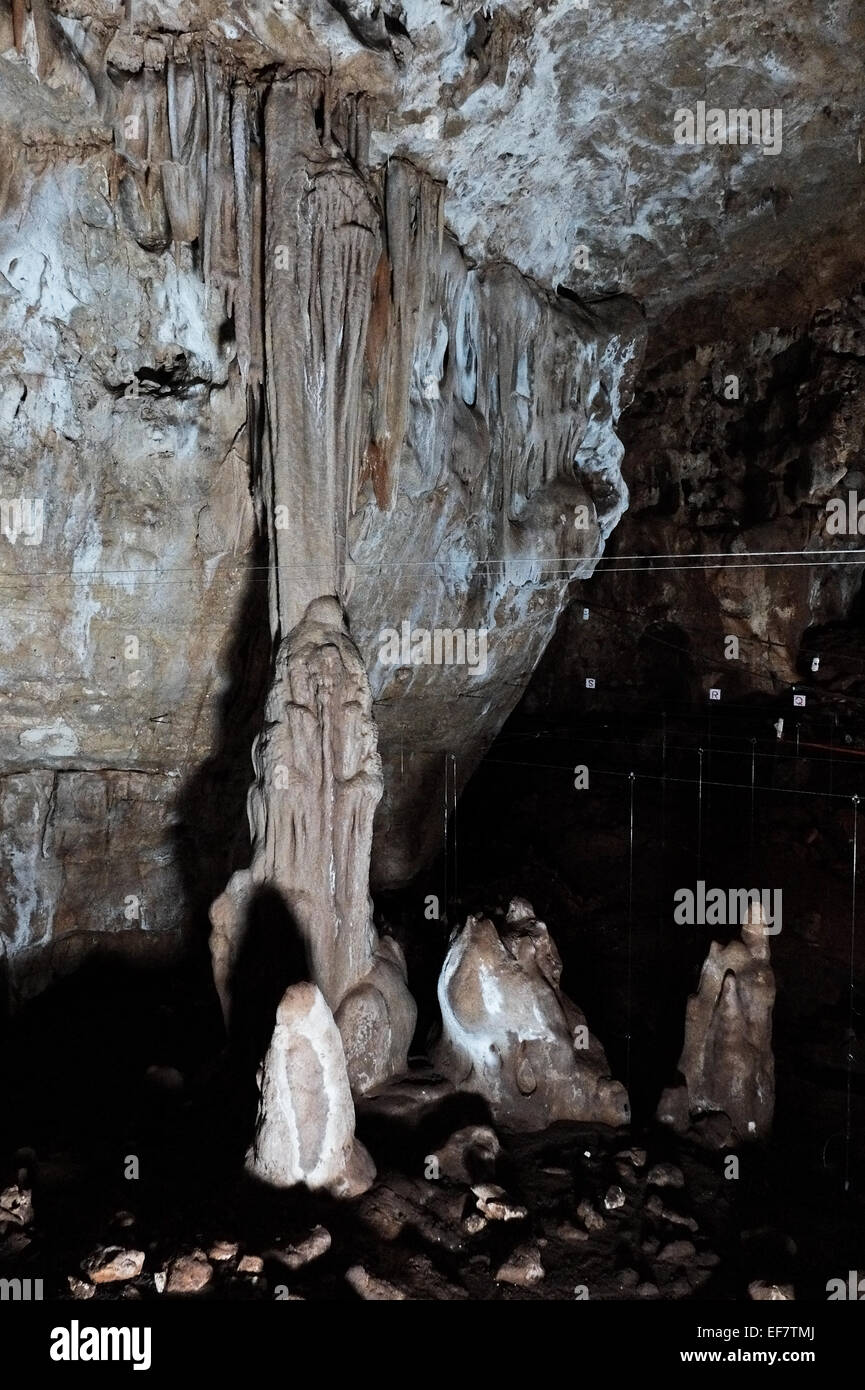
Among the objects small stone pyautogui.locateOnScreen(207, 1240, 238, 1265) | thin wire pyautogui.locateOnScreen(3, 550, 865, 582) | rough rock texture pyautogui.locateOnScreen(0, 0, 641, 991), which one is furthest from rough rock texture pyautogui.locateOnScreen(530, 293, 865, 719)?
small stone pyautogui.locateOnScreen(207, 1240, 238, 1265)

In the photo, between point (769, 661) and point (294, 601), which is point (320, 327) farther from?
point (769, 661)

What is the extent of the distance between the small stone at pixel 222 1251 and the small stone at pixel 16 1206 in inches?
45.0

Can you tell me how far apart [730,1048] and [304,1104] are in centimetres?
309

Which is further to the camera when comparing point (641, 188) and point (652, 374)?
point (652, 374)

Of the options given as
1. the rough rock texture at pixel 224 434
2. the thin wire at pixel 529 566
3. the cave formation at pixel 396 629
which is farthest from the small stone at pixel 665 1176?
the thin wire at pixel 529 566

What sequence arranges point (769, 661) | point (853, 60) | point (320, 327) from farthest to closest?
point (769, 661), point (853, 60), point (320, 327)

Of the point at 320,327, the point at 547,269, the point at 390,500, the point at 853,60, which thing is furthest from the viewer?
A: the point at 547,269

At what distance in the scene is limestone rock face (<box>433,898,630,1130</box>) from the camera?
243 inches

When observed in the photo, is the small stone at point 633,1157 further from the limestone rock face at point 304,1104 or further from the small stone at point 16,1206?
the small stone at point 16,1206

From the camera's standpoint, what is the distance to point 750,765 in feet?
44.0

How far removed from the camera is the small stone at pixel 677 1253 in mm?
4945

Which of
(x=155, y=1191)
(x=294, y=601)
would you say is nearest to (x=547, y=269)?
(x=294, y=601)

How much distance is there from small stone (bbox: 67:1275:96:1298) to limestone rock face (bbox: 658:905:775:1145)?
3.73 m

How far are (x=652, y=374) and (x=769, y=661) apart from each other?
4354mm
